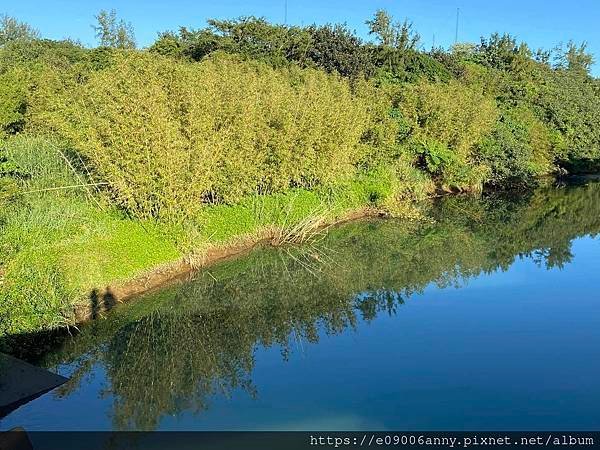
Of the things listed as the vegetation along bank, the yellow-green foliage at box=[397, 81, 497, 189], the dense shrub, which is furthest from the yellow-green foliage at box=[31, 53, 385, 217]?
the dense shrub

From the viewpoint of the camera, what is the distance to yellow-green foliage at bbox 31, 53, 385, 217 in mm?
15648

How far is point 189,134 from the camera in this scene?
55.0 ft

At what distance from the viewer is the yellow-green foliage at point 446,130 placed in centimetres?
3055

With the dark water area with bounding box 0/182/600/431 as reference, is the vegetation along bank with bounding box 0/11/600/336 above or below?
above

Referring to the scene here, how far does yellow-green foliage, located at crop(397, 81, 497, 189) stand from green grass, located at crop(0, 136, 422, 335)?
1085 cm

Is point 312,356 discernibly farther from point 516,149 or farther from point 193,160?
A: point 516,149

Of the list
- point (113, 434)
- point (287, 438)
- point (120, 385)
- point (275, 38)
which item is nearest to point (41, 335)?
point (120, 385)

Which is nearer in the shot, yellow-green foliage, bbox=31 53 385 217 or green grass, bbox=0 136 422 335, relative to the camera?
green grass, bbox=0 136 422 335

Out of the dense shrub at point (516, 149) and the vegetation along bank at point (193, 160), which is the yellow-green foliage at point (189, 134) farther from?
the dense shrub at point (516, 149)

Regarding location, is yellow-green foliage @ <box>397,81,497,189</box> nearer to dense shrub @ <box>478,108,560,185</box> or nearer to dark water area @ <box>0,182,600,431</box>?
dense shrub @ <box>478,108,560,185</box>

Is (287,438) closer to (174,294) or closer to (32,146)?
(174,294)

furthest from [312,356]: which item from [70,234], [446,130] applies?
[446,130]

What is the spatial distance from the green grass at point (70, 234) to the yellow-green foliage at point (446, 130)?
1085cm

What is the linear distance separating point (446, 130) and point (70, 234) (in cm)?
2181
